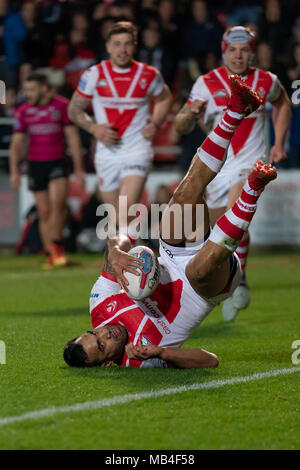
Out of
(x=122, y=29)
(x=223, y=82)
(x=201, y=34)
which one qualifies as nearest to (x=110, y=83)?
(x=122, y=29)

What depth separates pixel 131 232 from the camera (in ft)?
28.3

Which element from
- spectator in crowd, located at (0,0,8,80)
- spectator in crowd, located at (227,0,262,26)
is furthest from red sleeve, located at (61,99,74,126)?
spectator in crowd, located at (227,0,262,26)

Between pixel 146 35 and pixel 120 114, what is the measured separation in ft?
21.0

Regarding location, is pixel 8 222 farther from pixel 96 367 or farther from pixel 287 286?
pixel 96 367

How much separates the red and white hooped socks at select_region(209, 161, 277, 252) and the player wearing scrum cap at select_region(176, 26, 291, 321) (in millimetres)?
2663

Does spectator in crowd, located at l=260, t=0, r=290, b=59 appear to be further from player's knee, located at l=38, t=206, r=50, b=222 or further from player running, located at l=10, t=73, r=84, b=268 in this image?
player's knee, located at l=38, t=206, r=50, b=222

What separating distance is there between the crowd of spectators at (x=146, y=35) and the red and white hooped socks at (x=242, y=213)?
9.41 m

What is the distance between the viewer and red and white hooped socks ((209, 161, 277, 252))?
5160 millimetres

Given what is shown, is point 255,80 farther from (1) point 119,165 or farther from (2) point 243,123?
(1) point 119,165

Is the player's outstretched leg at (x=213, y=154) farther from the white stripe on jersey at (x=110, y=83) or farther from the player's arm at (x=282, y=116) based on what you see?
the white stripe on jersey at (x=110, y=83)

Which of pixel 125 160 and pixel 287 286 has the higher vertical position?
pixel 125 160

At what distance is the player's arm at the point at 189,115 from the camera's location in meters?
7.63
